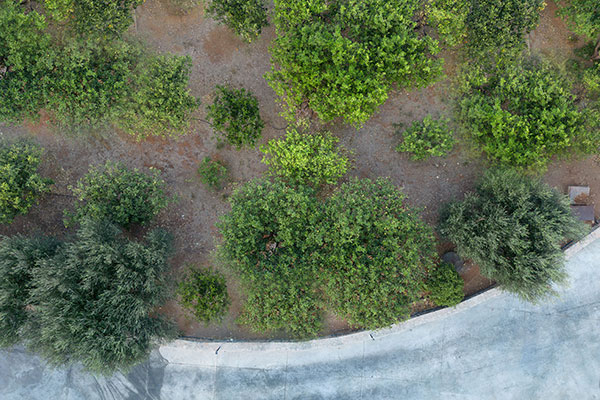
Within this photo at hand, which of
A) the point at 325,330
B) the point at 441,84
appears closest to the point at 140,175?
the point at 325,330

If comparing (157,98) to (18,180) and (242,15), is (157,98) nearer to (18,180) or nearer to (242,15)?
(242,15)

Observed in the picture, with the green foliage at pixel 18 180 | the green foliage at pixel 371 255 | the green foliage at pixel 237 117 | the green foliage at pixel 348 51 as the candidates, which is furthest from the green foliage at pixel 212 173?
the green foliage at pixel 18 180

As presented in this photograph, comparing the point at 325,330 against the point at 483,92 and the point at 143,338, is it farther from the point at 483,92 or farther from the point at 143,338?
the point at 483,92

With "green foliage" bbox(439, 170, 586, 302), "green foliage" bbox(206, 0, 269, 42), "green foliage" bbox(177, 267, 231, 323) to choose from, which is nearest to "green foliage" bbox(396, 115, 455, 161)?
"green foliage" bbox(439, 170, 586, 302)

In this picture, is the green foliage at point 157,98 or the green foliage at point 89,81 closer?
the green foliage at point 89,81

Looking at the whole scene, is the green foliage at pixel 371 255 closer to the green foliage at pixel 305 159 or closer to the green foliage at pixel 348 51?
the green foliage at pixel 305 159

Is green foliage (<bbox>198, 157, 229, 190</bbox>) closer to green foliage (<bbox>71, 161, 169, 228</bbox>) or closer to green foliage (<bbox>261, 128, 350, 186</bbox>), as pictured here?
green foliage (<bbox>71, 161, 169, 228</bbox>)
